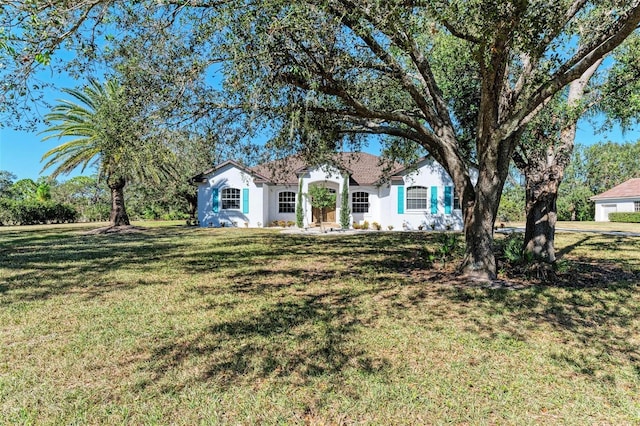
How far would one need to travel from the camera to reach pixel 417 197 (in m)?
20.8

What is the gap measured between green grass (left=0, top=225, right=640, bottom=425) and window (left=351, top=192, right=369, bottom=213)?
14326mm

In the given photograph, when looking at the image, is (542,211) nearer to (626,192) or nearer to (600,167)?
(626,192)

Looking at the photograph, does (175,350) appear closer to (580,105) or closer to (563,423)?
(563,423)

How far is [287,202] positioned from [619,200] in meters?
31.3

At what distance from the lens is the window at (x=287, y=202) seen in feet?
74.9

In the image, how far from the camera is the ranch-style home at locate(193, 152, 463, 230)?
2045 centimetres

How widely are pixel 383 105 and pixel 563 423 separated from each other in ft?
26.8

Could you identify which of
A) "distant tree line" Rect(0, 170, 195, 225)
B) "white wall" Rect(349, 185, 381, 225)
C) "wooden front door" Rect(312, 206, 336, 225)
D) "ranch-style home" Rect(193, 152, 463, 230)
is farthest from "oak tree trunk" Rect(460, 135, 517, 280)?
"distant tree line" Rect(0, 170, 195, 225)

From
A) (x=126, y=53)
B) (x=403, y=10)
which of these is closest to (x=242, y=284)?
(x=126, y=53)

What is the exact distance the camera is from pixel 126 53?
6.43 m

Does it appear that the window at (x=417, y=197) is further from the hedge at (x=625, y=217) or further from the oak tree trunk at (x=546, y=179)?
the hedge at (x=625, y=217)

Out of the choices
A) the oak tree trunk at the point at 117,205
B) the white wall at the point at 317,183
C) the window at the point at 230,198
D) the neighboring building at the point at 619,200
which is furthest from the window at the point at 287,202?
the neighboring building at the point at 619,200

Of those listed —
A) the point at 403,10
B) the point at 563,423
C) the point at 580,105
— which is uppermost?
the point at 403,10

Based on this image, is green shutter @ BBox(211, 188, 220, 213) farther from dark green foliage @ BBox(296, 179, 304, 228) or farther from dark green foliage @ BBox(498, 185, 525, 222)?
dark green foliage @ BBox(498, 185, 525, 222)
